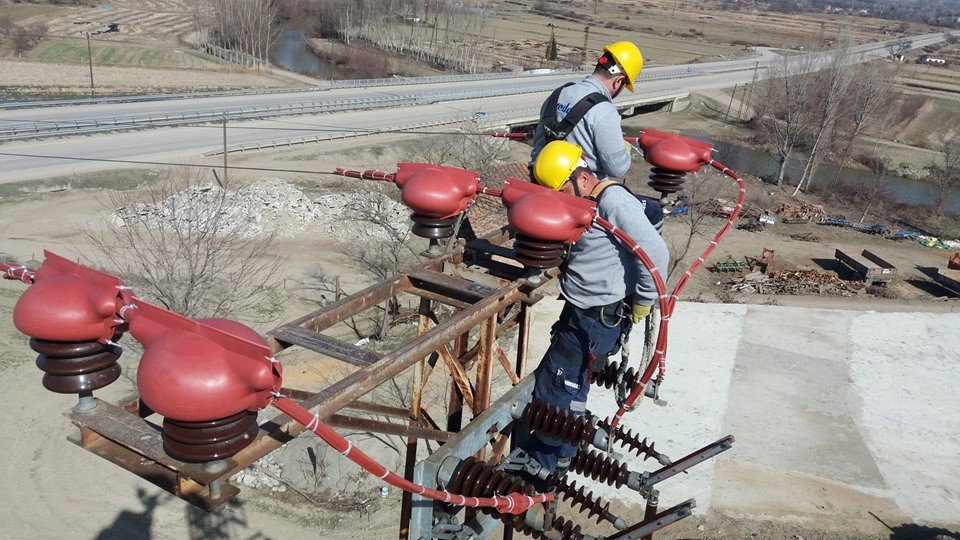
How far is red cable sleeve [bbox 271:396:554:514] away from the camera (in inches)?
128

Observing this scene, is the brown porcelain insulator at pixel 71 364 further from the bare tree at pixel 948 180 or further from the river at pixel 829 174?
the river at pixel 829 174

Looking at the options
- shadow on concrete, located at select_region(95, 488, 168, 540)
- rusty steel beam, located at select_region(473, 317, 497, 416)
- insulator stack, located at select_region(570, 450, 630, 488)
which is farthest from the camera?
shadow on concrete, located at select_region(95, 488, 168, 540)

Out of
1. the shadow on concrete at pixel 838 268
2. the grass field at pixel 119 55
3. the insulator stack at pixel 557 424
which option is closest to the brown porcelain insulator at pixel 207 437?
the insulator stack at pixel 557 424

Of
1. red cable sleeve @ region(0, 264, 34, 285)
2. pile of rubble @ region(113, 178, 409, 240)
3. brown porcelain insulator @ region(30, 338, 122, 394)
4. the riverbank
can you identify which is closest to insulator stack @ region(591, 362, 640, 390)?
brown porcelain insulator @ region(30, 338, 122, 394)

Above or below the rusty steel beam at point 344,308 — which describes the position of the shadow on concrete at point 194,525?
below

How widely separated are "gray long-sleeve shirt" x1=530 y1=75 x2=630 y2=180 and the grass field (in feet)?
168

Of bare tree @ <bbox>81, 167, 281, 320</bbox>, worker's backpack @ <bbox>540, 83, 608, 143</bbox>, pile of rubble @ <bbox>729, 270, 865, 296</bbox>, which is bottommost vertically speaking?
pile of rubble @ <bbox>729, 270, 865, 296</bbox>

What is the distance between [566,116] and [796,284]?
2147 centimetres

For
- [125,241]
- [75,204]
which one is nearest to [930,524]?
[125,241]

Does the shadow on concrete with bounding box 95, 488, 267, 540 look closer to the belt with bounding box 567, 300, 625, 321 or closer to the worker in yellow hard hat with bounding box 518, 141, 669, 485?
the worker in yellow hard hat with bounding box 518, 141, 669, 485

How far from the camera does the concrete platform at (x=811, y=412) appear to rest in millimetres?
12648

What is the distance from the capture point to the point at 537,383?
246 inches

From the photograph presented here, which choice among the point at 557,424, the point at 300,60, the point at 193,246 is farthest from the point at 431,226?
the point at 300,60

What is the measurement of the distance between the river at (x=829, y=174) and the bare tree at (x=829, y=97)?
3.70 m
